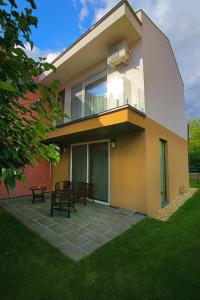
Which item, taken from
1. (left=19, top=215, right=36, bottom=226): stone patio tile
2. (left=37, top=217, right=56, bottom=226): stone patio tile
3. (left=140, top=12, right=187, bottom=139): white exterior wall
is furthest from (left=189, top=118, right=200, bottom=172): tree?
(left=19, top=215, right=36, bottom=226): stone patio tile

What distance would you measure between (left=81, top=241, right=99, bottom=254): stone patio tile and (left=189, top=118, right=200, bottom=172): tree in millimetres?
20226

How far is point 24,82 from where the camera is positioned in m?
1.57

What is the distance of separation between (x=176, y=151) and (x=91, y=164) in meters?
5.04

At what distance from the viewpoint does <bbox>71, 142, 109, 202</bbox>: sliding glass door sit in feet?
22.1

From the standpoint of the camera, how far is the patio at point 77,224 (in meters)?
3.60

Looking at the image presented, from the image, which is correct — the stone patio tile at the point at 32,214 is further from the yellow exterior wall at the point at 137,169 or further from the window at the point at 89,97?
the window at the point at 89,97

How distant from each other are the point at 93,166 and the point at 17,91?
19.2ft

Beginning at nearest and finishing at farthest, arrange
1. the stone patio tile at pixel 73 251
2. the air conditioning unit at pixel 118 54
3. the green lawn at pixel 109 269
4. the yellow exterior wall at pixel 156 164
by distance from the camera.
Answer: the green lawn at pixel 109 269
the stone patio tile at pixel 73 251
the yellow exterior wall at pixel 156 164
the air conditioning unit at pixel 118 54

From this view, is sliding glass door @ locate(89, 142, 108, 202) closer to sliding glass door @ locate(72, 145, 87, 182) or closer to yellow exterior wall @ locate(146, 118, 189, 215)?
sliding glass door @ locate(72, 145, 87, 182)

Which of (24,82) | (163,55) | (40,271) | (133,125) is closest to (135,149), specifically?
(133,125)

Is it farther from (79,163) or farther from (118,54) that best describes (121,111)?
(79,163)

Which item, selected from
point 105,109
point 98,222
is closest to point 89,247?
point 98,222

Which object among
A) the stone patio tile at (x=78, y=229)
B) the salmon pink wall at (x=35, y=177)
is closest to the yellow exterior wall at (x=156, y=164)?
the stone patio tile at (x=78, y=229)

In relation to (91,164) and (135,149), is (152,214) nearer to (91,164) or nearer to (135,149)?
(135,149)
